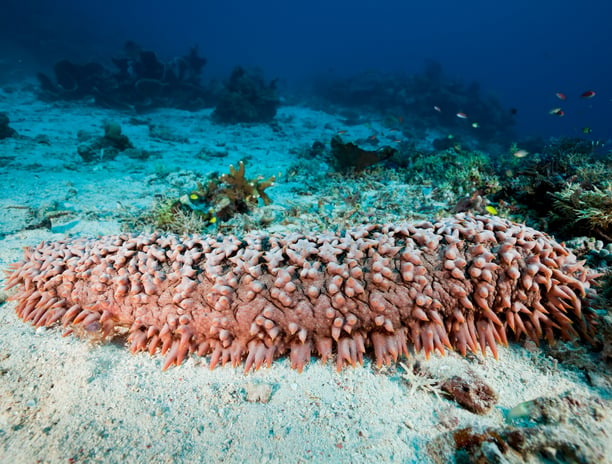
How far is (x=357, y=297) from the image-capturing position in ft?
5.76

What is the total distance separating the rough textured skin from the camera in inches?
67.9

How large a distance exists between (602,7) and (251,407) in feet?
530

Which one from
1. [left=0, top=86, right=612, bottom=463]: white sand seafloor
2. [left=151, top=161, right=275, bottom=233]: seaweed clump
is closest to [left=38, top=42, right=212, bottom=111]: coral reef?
[left=151, top=161, right=275, bottom=233]: seaweed clump

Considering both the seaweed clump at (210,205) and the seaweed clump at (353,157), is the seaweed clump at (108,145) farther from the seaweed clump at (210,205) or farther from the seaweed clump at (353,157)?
the seaweed clump at (353,157)

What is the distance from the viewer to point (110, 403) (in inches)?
67.4

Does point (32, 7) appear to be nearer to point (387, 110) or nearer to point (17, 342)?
point (387, 110)

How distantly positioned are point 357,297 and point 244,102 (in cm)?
1474

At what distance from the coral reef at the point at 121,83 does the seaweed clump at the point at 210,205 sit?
44.9 feet

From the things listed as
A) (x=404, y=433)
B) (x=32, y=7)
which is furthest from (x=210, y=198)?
(x=32, y=7)

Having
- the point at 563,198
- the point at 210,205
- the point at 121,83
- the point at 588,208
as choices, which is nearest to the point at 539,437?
the point at 588,208

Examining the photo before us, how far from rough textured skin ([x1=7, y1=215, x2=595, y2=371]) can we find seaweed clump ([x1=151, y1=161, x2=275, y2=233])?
5.92 ft

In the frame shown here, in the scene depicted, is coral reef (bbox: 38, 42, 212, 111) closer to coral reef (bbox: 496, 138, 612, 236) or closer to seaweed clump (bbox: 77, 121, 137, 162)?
seaweed clump (bbox: 77, 121, 137, 162)

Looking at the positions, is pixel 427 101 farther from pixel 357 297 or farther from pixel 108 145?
pixel 357 297

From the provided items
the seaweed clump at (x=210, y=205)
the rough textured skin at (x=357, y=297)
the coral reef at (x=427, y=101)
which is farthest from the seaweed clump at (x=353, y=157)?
the coral reef at (x=427, y=101)
